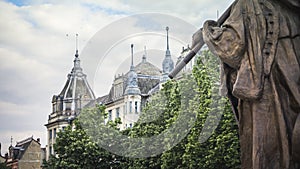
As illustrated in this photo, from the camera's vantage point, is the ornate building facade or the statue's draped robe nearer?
the statue's draped robe

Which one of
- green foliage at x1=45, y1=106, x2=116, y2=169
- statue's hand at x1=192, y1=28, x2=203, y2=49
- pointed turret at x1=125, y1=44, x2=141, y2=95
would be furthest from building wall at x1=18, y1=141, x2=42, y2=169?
statue's hand at x1=192, y1=28, x2=203, y2=49

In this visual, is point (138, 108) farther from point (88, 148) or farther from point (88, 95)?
point (88, 148)

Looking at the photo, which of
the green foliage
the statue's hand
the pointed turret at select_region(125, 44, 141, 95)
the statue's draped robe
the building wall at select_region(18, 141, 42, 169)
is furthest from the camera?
the building wall at select_region(18, 141, 42, 169)

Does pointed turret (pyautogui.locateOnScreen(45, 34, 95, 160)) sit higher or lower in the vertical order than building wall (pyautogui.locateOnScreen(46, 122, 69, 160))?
higher

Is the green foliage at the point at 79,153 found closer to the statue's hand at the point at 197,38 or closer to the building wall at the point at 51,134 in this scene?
the statue's hand at the point at 197,38

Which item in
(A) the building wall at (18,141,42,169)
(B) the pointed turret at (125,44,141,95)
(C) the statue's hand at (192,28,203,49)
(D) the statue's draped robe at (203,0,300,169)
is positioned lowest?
(D) the statue's draped robe at (203,0,300,169)

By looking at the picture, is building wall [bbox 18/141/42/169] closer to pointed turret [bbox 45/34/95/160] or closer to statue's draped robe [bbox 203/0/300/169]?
pointed turret [bbox 45/34/95/160]

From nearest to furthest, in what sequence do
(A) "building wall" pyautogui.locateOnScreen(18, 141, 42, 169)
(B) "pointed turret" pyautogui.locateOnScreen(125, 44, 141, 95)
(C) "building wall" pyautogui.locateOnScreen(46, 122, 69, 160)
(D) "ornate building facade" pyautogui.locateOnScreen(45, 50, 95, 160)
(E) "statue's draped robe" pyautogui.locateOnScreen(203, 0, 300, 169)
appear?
(E) "statue's draped robe" pyautogui.locateOnScreen(203, 0, 300, 169)
(B) "pointed turret" pyautogui.locateOnScreen(125, 44, 141, 95)
(D) "ornate building facade" pyautogui.locateOnScreen(45, 50, 95, 160)
(C) "building wall" pyautogui.locateOnScreen(46, 122, 69, 160)
(A) "building wall" pyautogui.locateOnScreen(18, 141, 42, 169)

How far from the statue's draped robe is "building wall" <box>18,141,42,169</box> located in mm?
91602

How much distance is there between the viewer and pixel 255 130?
670 cm

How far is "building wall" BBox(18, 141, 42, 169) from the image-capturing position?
96.4 m

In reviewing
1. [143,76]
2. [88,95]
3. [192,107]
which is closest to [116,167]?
[192,107]

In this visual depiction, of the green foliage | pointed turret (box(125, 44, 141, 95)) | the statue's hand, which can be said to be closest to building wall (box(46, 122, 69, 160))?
pointed turret (box(125, 44, 141, 95))

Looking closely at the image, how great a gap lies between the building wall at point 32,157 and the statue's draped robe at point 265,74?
91.6 meters
